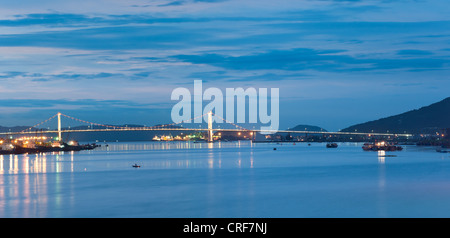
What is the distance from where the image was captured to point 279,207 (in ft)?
47.3

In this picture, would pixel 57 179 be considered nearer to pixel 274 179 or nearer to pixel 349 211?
pixel 274 179

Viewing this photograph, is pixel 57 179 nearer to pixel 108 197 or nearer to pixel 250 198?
pixel 108 197

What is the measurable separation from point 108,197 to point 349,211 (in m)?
7.11

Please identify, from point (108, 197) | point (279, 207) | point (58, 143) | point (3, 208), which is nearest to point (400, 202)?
point (279, 207)

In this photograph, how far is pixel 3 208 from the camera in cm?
1421

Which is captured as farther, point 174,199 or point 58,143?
point 58,143

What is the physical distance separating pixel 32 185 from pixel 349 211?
1241cm

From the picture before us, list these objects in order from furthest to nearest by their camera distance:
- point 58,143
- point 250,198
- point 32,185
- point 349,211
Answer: point 58,143 → point 32,185 → point 250,198 → point 349,211
